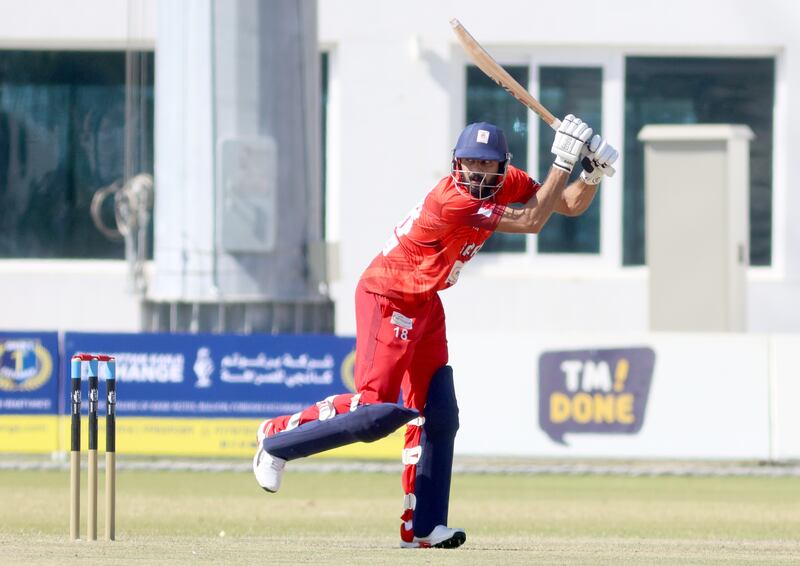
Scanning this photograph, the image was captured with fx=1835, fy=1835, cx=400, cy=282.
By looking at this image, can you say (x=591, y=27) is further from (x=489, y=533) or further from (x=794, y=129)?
(x=489, y=533)

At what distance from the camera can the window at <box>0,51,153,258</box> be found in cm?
2142

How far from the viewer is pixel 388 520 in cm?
1077

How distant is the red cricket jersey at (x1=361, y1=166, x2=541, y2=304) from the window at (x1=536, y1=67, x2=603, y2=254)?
13.0m

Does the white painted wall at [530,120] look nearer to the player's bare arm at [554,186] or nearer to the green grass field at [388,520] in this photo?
the green grass field at [388,520]

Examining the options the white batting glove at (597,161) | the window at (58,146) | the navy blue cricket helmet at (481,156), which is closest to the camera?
the white batting glove at (597,161)

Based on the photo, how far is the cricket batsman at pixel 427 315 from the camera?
25.2 ft

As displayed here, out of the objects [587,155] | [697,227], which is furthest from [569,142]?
[697,227]

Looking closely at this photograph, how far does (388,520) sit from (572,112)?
1093 centimetres

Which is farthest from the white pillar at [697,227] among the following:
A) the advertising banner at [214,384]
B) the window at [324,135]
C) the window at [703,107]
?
the window at [324,135]

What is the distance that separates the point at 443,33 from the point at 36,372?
813cm

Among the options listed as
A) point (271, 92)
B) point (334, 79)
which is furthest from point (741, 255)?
point (334, 79)

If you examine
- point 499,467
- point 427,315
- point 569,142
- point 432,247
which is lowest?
point 499,467

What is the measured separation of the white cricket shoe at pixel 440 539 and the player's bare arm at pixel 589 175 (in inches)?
59.3

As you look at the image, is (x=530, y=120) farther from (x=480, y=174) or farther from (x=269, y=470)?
(x=269, y=470)
